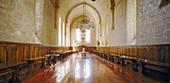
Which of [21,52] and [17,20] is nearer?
[17,20]

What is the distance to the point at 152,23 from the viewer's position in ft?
16.6

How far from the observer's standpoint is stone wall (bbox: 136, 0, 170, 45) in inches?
166

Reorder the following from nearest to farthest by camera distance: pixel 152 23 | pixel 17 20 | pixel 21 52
→ pixel 17 20, pixel 21 52, pixel 152 23

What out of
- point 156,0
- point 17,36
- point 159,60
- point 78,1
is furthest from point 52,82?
point 78,1

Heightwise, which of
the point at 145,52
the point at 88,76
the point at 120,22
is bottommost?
the point at 88,76

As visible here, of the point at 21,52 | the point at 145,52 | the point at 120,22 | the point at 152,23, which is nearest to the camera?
the point at 21,52

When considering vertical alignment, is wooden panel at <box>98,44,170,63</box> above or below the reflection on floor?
above

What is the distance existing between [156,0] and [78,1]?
14788 mm

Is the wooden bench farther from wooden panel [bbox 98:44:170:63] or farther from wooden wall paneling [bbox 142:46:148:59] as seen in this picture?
wooden wall paneling [bbox 142:46:148:59]

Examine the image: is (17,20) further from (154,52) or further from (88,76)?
(154,52)

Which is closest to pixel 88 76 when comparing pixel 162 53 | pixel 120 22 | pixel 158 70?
pixel 158 70

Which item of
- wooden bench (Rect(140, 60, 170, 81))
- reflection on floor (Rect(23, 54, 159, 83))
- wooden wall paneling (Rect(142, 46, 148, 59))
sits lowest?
reflection on floor (Rect(23, 54, 159, 83))

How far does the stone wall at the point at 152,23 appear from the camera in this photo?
13.8 ft

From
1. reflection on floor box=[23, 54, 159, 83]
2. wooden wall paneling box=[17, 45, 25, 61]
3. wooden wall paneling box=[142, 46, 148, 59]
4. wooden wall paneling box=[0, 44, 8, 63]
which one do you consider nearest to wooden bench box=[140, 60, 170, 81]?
reflection on floor box=[23, 54, 159, 83]
